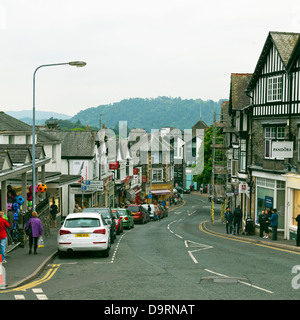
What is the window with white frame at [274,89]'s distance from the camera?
29.5 metres

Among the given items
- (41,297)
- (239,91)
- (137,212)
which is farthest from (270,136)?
(41,297)

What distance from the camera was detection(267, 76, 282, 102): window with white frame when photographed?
1162 inches

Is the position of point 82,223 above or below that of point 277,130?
below

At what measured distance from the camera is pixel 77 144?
49469 mm

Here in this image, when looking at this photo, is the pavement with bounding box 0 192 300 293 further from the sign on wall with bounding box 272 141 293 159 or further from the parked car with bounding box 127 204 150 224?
the parked car with bounding box 127 204 150 224

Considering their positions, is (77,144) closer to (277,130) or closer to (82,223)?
(277,130)

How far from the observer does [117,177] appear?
66.7 meters

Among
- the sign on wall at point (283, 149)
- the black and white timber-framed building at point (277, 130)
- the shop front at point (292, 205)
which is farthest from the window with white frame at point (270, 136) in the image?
the shop front at point (292, 205)

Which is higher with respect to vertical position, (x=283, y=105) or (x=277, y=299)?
(x=283, y=105)

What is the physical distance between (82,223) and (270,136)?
52.8 ft

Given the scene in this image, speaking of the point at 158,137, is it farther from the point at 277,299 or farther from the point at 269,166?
the point at 277,299

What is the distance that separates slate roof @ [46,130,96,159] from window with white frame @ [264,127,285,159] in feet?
70.6

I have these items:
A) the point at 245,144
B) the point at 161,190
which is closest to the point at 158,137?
the point at 161,190

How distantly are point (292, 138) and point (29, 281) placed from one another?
18.4 m
